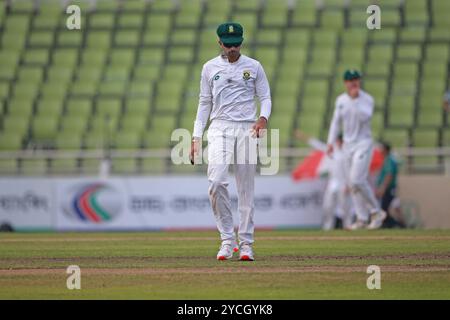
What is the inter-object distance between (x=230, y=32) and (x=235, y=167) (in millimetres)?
1525

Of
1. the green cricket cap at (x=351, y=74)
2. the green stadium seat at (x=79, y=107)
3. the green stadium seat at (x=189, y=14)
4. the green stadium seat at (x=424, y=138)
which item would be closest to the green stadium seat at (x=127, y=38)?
the green stadium seat at (x=189, y=14)

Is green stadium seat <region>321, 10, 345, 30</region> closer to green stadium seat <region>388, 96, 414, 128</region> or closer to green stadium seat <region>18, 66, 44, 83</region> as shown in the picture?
green stadium seat <region>388, 96, 414, 128</region>

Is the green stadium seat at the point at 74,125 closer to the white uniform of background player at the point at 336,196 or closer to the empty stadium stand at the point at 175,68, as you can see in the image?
the empty stadium stand at the point at 175,68

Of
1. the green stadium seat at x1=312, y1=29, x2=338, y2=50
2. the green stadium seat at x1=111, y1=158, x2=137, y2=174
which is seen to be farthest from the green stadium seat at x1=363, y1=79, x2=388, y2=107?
the green stadium seat at x1=111, y1=158, x2=137, y2=174

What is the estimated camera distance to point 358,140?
20547mm

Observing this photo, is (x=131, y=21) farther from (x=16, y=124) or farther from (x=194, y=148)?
(x=194, y=148)

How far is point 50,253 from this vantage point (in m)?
15.1

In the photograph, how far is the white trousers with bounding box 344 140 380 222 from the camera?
20.2m

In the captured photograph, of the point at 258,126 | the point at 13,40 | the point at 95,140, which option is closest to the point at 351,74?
the point at 258,126

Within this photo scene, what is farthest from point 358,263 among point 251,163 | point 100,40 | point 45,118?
point 100,40

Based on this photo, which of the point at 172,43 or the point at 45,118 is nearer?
the point at 45,118
